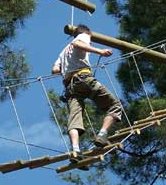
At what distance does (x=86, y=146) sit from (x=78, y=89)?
3417 millimetres

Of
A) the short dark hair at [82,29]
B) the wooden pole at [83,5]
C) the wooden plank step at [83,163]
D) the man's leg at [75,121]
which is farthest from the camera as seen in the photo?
the wooden pole at [83,5]

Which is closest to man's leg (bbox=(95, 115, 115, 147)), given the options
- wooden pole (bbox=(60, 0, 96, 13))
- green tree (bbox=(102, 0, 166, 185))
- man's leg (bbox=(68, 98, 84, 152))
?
man's leg (bbox=(68, 98, 84, 152))

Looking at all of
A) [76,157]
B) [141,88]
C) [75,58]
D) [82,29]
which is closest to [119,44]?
[82,29]

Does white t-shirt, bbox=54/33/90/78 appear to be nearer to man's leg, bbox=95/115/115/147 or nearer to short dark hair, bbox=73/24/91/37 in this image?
short dark hair, bbox=73/24/91/37

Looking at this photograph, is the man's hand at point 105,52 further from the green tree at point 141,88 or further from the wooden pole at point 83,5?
the green tree at point 141,88

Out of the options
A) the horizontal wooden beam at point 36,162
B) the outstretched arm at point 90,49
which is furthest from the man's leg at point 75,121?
the outstretched arm at point 90,49

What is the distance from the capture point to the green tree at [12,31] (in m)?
8.66

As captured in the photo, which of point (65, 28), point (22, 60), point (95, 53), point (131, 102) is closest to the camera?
point (95, 53)

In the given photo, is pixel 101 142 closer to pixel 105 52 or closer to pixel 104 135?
pixel 104 135

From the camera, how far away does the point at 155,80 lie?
9938 millimetres

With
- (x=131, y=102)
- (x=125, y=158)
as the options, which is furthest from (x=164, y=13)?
(x=125, y=158)

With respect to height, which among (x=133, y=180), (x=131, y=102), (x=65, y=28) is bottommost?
(x=133, y=180)

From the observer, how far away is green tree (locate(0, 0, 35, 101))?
8.66 metres

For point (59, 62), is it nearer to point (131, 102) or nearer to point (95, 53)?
point (95, 53)
